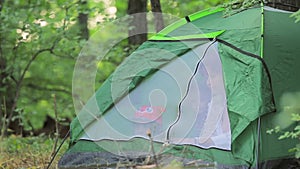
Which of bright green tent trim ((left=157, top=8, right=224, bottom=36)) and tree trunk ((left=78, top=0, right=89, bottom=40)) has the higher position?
bright green tent trim ((left=157, top=8, right=224, bottom=36))

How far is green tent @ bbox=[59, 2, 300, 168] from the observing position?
411cm

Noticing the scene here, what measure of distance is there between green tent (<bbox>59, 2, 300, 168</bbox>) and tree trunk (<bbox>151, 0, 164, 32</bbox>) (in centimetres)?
164

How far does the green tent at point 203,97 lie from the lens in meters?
4.11

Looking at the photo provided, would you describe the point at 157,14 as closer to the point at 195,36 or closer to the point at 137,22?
the point at 137,22

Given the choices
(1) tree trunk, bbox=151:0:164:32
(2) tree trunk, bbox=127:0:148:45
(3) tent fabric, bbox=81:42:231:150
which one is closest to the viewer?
(3) tent fabric, bbox=81:42:231:150

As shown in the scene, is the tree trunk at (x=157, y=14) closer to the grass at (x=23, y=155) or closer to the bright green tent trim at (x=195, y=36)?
the bright green tent trim at (x=195, y=36)

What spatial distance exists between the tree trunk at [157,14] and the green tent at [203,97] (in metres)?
1.64

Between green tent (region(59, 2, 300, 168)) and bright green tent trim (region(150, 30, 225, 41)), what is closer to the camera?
green tent (region(59, 2, 300, 168))

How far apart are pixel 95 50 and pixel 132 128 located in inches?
153

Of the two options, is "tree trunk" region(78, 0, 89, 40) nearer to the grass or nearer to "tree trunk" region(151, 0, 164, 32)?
"tree trunk" region(151, 0, 164, 32)

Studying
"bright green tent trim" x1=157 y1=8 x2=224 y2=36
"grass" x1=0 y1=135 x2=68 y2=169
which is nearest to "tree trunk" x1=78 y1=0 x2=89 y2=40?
Answer: "grass" x1=0 y1=135 x2=68 y2=169

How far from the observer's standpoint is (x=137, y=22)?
26.7 ft

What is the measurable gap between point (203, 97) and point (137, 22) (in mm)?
3803

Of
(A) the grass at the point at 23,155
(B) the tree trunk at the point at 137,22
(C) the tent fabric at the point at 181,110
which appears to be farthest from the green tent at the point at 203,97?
(B) the tree trunk at the point at 137,22
